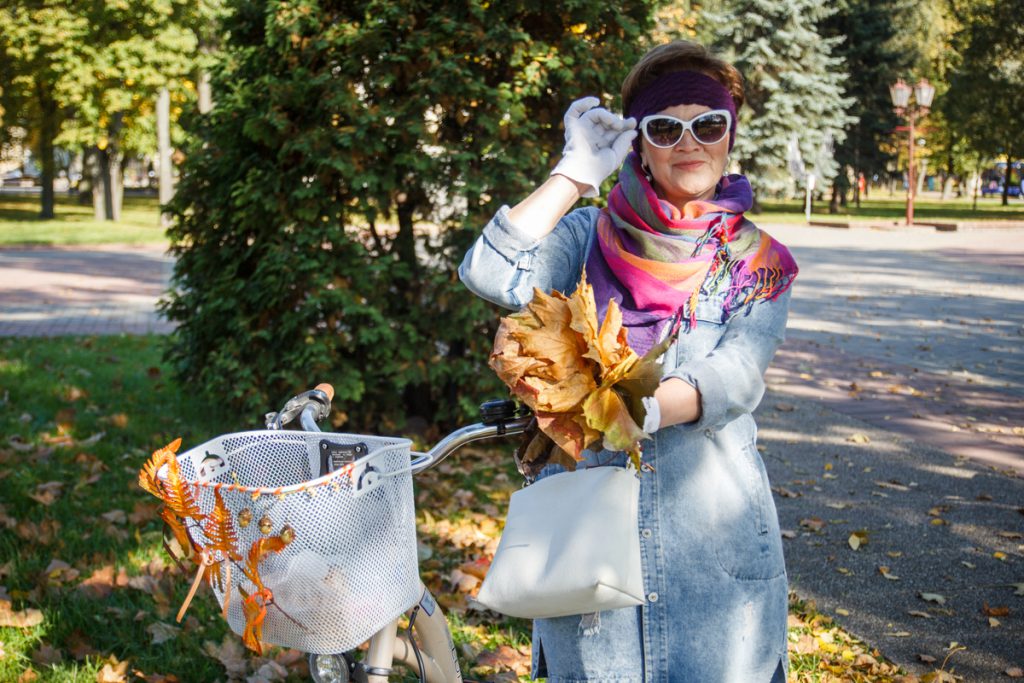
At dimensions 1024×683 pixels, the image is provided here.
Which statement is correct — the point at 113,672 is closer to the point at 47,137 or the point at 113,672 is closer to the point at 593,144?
the point at 593,144

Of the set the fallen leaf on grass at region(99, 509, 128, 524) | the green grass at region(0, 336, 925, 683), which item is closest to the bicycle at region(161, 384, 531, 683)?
the green grass at region(0, 336, 925, 683)

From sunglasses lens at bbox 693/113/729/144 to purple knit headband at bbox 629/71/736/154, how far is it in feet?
0.12

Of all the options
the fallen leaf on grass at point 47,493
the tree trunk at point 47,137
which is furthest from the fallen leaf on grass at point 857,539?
the tree trunk at point 47,137

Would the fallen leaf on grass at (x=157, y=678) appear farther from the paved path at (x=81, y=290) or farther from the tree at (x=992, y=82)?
the tree at (x=992, y=82)

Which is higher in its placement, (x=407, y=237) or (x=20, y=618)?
(x=407, y=237)

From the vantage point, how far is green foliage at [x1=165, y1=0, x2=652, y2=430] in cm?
575

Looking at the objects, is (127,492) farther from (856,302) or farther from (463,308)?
(856,302)

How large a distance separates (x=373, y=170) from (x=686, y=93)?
3.87m

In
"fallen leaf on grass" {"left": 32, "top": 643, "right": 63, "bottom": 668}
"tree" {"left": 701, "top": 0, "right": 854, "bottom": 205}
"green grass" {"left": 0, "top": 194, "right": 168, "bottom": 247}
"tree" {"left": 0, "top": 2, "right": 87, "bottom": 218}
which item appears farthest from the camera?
"tree" {"left": 701, "top": 0, "right": 854, "bottom": 205}

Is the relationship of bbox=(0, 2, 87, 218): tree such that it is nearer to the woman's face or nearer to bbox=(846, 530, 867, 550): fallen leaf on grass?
bbox=(846, 530, 867, 550): fallen leaf on grass

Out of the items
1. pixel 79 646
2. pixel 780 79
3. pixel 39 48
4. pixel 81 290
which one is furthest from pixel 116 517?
pixel 780 79

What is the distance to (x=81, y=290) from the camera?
1537cm

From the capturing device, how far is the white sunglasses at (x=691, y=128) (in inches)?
87.0

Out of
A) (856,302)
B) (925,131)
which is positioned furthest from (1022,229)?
(925,131)
